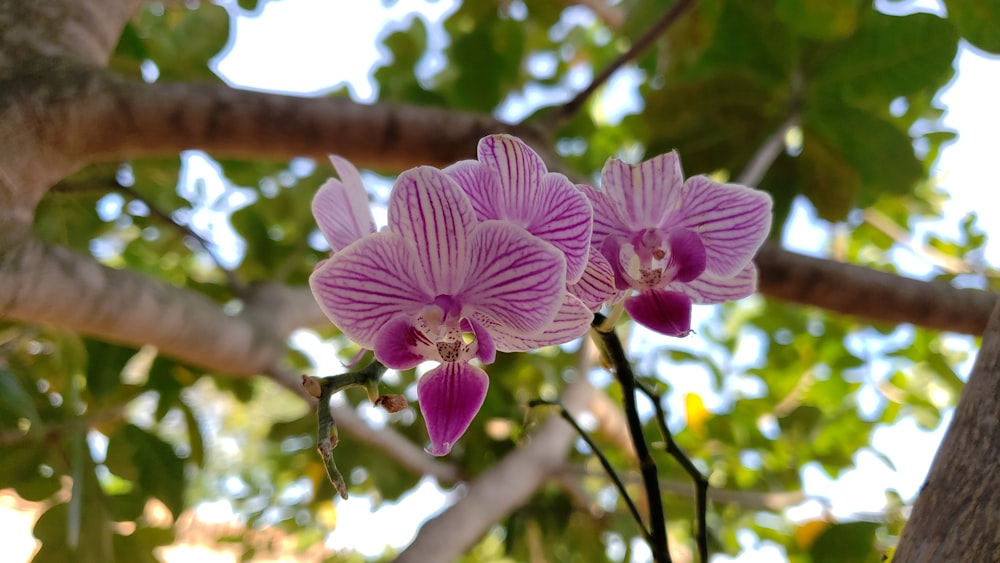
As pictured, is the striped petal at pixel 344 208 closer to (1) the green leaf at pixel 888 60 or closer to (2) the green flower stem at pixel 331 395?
(2) the green flower stem at pixel 331 395

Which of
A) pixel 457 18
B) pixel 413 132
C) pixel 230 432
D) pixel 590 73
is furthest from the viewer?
pixel 230 432

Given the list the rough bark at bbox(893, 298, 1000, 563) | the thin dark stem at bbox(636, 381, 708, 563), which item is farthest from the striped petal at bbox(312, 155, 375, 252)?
the rough bark at bbox(893, 298, 1000, 563)

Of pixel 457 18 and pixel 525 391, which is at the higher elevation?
pixel 457 18

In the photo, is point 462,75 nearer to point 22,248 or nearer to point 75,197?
point 75,197

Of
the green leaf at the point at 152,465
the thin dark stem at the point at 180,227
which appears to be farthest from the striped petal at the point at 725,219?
the green leaf at the point at 152,465

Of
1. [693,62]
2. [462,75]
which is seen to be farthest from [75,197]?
[693,62]

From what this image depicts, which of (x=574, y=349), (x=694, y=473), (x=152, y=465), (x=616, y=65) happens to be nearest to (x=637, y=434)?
(x=694, y=473)

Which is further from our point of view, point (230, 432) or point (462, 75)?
point (230, 432)
